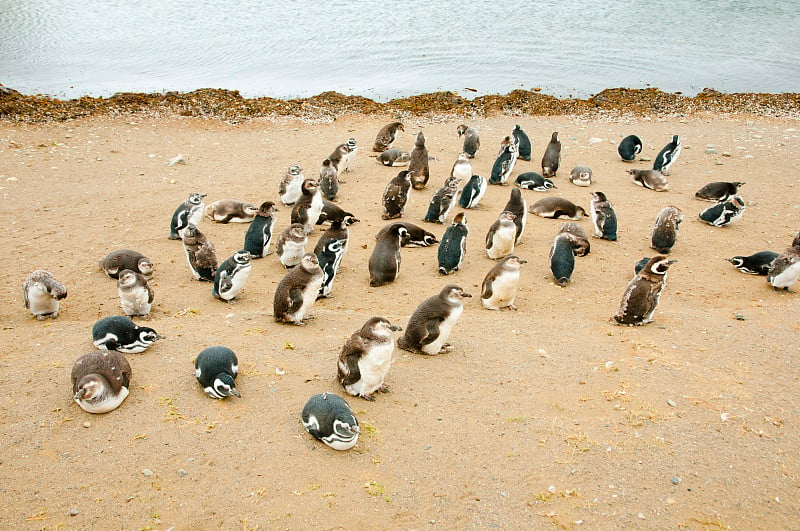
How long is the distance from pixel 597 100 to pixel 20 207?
51.0 feet

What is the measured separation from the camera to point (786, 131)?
53.8 feet

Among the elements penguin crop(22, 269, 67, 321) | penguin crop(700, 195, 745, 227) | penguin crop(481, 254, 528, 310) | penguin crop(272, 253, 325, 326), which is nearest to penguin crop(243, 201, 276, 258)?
penguin crop(272, 253, 325, 326)

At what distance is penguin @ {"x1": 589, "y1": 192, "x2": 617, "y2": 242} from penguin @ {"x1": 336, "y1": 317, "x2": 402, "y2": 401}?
6.07 m

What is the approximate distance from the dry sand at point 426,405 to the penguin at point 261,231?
206 millimetres

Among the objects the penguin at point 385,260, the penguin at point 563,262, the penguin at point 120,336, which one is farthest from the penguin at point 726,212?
the penguin at point 120,336

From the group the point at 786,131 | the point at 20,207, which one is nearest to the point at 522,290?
the point at 20,207

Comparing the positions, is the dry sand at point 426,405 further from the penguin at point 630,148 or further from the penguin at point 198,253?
the penguin at point 630,148

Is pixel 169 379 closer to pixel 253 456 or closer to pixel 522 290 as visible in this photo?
pixel 253 456

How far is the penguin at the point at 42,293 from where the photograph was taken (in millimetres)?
7168

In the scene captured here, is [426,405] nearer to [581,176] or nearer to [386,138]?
[581,176]

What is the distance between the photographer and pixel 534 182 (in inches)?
495

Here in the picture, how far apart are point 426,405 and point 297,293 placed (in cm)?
215

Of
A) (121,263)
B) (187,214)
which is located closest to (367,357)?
(121,263)

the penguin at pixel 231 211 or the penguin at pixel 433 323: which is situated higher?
the penguin at pixel 433 323
